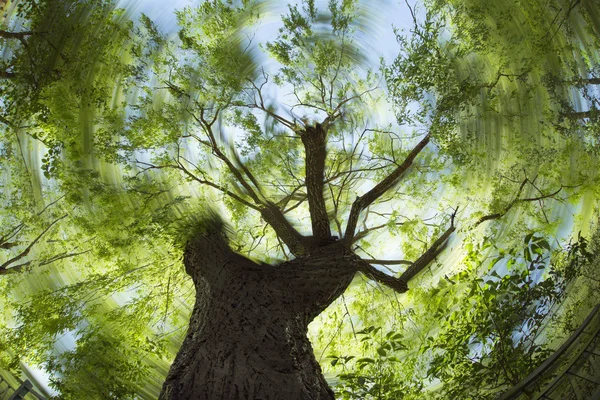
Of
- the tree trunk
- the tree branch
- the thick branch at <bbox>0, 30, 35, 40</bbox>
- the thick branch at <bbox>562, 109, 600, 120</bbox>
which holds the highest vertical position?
the thick branch at <bbox>0, 30, 35, 40</bbox>

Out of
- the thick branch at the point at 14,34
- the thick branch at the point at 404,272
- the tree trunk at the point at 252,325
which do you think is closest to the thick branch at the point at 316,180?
the tree trunk at the point at 252,325

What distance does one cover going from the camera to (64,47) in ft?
18.5

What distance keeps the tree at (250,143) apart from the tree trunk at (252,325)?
0.88 ft

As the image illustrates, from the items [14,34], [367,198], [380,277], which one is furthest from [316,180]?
[14,34]

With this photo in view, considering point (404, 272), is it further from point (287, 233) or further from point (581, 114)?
point (581, 114)

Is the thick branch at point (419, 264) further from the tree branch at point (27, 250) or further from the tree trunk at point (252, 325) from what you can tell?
the tree branch at point (27, 250)

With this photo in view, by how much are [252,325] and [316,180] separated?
2777mm

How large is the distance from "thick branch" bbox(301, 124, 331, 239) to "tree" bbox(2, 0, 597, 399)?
0.06ft

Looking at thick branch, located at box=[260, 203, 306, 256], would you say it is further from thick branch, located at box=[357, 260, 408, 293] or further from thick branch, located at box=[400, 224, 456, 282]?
thick branch, located at box=[400, 224, 456, 282]

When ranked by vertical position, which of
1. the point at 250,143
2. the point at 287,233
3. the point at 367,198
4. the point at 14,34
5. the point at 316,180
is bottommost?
the point at 287,233

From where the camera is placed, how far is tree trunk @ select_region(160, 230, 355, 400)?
8.01ft

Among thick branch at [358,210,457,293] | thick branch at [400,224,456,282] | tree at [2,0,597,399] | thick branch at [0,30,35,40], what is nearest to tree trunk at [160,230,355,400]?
tree at [2,0,597,399]

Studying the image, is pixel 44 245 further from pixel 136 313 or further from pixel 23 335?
pixel 136 313

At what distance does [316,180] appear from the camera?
213 inches
